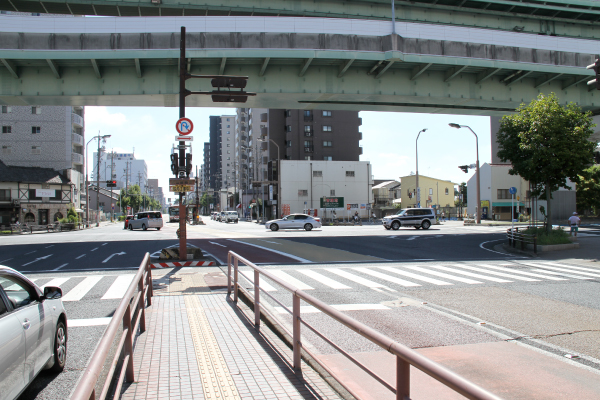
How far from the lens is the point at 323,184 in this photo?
74938 mm

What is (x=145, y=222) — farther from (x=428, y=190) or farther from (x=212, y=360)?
(x=428, y=190)

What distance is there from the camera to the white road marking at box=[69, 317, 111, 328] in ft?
24.2

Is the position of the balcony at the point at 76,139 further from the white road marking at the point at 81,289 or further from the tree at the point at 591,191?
the tree at the point at 591,191

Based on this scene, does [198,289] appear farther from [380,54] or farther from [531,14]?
[531,14]

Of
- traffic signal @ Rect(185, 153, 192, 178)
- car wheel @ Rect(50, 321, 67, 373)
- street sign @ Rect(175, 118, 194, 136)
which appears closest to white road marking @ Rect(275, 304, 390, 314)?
car wheel @ Rect(50, 321, 67, 373)

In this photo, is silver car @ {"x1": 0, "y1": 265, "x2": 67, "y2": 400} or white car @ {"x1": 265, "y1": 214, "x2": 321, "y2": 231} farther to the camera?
white car @ {"x1": 265, "y1": 214, "x2": 321, "y2": 231}

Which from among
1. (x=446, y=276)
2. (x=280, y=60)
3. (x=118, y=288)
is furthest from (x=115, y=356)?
(x=280, y=60)

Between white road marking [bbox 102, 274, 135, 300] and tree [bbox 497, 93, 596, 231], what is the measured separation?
1814cm

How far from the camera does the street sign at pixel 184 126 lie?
14.2 metres

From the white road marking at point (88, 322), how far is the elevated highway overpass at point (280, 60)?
1550 centimetres

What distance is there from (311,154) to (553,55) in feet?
207

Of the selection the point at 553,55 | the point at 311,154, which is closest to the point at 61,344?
the point at 553,55

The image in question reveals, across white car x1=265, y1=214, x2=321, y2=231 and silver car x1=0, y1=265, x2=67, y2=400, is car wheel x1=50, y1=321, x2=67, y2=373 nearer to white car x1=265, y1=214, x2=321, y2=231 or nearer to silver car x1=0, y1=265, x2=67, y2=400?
silver car x1=0, y1=265, x2=67, y2=400

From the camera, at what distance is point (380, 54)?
2180cm
